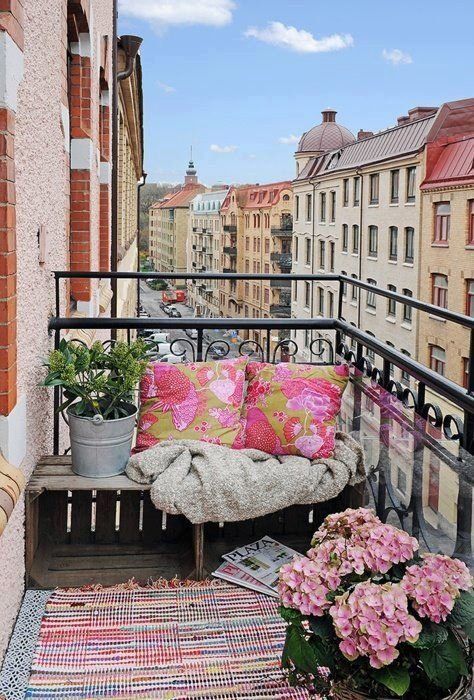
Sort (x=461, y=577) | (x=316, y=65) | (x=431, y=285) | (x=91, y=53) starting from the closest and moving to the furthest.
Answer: (x=461, y=577) < (x=91, y=53) < (x=431, y=285) < (x=316, y=65)

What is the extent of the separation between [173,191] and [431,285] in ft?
229

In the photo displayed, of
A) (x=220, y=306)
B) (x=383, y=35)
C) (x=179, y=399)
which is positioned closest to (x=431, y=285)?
(x=179, y=399)


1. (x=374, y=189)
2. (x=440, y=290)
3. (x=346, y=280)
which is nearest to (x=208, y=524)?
(x=346, y=280)

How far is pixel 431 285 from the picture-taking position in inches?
1140

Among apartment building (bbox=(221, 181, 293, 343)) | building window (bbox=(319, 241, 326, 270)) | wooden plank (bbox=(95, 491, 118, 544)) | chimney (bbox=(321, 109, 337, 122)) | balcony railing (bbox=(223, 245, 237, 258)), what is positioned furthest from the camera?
balcony railing (bbox=(223, 245, 237, 258))

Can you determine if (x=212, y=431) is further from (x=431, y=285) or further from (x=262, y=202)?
(x=262, y=202)

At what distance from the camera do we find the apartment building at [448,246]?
85.9ft

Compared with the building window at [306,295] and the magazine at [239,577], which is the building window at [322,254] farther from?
the magazine at [239,577]

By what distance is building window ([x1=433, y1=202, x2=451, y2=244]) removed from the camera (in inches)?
1089

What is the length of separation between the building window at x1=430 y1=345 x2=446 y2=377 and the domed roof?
22.3m

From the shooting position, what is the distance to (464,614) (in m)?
1.92

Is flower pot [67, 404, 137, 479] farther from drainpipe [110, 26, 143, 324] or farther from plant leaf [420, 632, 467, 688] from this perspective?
drainpipe [110, 26, 143, 324]

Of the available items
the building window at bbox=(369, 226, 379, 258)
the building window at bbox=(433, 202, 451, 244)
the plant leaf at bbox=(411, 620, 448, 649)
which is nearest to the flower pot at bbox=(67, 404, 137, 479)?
the plant leaf at bbox=(411, 620, 448, 649)

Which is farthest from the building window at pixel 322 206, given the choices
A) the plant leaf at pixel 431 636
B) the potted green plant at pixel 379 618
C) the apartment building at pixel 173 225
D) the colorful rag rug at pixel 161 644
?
the plant leaf at pixel 431 636
